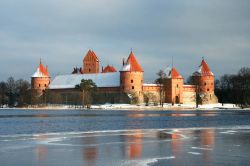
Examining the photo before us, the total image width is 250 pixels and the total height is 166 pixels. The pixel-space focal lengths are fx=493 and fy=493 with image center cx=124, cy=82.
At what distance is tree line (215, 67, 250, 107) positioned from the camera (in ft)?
296

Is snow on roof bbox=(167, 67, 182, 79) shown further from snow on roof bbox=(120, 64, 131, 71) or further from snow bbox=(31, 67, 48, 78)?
snow bbox=(31, 67, 48, 78)

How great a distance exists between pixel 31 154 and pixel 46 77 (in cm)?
9659

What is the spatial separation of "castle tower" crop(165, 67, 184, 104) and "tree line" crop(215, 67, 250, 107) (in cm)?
1025

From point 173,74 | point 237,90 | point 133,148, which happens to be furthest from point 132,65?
point 133,148

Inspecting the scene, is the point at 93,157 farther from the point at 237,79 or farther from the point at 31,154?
the point at 237,79

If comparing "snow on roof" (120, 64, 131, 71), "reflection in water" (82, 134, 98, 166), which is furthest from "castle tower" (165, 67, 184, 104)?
"reflection in water" (82, 134, 98, 166)

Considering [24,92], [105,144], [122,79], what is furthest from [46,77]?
[105,144]

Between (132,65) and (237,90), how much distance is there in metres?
20.4

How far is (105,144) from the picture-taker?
1655 centimetres

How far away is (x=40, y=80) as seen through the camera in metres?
108

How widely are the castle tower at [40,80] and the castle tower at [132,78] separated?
22.0m

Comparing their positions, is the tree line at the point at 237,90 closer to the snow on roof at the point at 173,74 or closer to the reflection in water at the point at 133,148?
the snow on roof at the point at 173,74

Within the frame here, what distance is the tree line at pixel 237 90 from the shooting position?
90088 mm

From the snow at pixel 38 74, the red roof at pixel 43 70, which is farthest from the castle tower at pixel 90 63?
the snow at pixel 38 74
